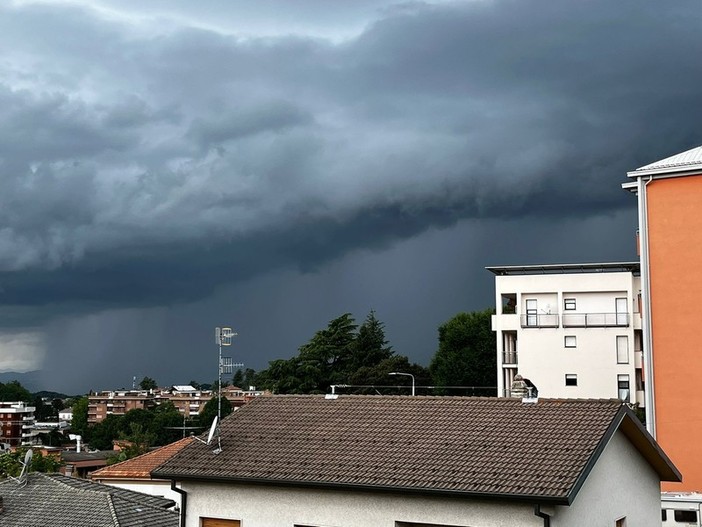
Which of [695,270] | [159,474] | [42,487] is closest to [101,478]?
[42,487]

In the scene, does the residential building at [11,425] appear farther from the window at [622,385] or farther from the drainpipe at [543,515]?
the drainpipe at [543,515]

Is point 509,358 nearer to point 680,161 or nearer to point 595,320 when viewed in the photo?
point 595,320

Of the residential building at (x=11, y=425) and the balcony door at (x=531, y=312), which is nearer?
the balcony door at (x=531, y=312)

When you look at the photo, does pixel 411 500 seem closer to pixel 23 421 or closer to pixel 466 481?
pixel 466 481

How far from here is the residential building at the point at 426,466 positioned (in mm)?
15562

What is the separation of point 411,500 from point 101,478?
31.2 metres

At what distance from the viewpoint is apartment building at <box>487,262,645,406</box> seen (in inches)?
2559

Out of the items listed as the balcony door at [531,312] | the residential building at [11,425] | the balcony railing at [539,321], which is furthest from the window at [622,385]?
the residential building at [11,425]

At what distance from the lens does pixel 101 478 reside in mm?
43219

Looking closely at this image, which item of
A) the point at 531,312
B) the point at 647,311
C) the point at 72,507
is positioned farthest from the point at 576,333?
the point at 72,507

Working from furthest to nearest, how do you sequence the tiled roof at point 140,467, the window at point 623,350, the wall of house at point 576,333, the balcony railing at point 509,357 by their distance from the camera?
the balcony railing at point 509,357
the wall of house at point 576,333
the window at point 623,350
the tiled roof at point 140,467

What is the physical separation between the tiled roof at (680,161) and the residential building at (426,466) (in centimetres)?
2138

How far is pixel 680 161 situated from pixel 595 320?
94.3 feet

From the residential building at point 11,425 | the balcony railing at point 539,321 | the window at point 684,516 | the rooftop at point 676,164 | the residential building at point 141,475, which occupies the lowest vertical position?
the residential building at point 11,425
